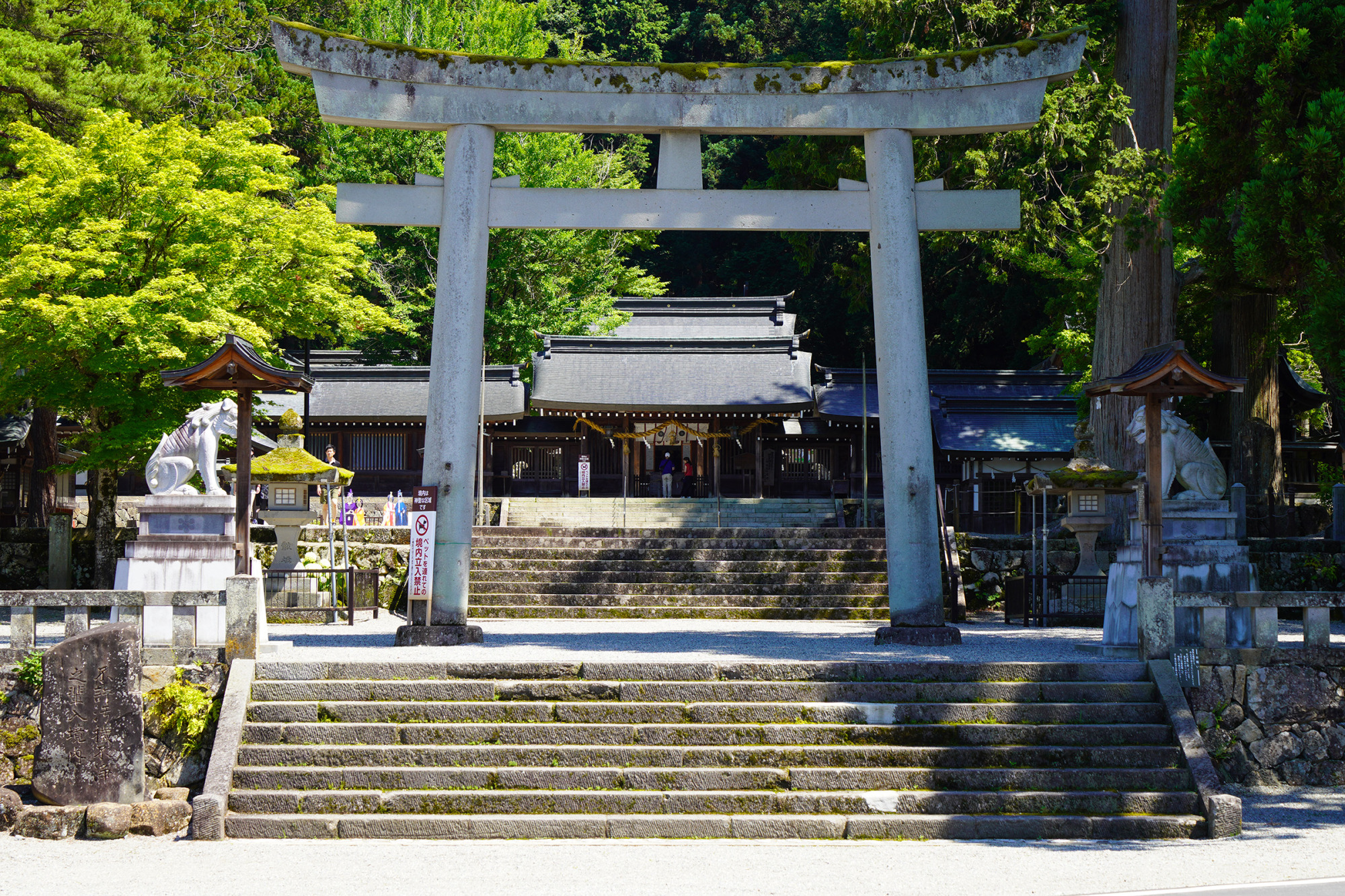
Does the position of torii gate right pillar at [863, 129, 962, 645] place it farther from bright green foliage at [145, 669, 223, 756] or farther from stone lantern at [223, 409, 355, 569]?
stone lantern at [223, 409, 355, 569]

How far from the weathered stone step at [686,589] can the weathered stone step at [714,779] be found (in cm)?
789

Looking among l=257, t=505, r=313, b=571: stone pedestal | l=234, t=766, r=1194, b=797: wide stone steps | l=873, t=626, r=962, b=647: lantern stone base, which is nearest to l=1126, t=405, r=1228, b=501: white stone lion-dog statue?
l=873, t=626, r=962, b=647: lantern stone base

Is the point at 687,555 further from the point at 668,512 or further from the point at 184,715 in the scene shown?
the point at 184,715

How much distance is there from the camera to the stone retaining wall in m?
8.60

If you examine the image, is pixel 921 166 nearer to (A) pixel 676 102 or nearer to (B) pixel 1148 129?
(B) pixel 1148 129

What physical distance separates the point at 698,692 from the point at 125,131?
11784 mm


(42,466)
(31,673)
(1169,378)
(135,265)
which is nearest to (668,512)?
(135,265)

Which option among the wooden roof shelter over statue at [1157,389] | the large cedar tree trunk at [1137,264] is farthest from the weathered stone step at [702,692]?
the large cedar tree trunk at [1137,264]

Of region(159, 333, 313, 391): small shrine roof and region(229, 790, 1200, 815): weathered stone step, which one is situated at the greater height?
region(159, 333, 313, 391): small shrine roof

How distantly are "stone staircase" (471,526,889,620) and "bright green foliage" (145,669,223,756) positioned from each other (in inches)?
267

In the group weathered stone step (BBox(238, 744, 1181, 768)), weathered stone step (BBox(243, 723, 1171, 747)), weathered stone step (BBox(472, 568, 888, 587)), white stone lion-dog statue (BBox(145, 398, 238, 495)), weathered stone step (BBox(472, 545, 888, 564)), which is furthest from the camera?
weathered stone step (BBox(472, 545, 888, 564))

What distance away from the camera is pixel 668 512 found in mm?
23594

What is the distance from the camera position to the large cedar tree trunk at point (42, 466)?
20.4 m

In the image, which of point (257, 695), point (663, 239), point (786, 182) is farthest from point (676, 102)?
point (663, 239)
